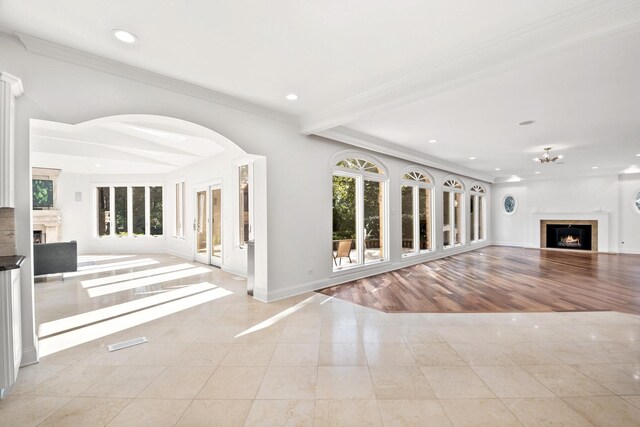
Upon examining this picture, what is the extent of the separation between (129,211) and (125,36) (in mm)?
8977

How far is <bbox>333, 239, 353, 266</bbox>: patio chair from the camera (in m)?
6.11

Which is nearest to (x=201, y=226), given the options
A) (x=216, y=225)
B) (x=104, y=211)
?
(x=216, y=225)

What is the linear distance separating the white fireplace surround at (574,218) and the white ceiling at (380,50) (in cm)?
763

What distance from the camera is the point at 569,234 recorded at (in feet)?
36.1

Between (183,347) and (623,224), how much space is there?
13.7m

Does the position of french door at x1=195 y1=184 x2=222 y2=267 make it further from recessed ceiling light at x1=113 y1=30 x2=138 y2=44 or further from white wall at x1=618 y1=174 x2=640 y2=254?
white wall at x1=618 y1=174 x2=640 y2=254

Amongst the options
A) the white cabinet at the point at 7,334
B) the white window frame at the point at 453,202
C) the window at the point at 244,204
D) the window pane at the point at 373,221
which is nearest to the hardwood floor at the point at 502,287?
the window pane at the point at 373,221

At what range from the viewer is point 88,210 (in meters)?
9.92

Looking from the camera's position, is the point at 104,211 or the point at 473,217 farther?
the point at 473,217

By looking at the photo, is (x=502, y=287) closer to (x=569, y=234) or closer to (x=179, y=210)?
(x=569, y=234)

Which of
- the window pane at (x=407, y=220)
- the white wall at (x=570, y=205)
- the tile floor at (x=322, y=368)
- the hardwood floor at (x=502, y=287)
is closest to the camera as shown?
the tile floor at (x=322, y=368)

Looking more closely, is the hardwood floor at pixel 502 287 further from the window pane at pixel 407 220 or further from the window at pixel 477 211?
the window at pixel 477 211

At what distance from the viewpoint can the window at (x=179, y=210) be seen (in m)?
8.97

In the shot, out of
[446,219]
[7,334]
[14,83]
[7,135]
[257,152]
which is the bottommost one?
[7,334]
